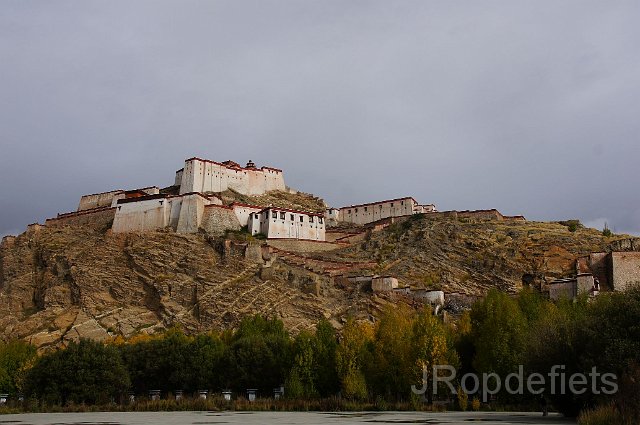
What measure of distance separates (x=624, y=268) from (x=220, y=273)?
33.8 meters

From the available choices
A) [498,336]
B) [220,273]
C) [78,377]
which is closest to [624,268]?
[498,336]

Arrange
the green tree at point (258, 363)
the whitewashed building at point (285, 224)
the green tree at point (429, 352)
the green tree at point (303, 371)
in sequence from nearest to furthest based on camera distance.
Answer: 1. the green tree at point (429, 352)
2. the green tree at point (303, 371)
3. the green tree at point (258, 363)
4. the whitewashed building at point (285, 224)

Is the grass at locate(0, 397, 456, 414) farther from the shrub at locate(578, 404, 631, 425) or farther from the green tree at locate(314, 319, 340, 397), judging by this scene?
the shrub at locate(578, 404, 631, 425)

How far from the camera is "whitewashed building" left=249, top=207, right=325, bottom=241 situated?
73.2 metres

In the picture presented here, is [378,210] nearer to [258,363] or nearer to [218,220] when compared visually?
[218,220]

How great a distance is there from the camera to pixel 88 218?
249ft

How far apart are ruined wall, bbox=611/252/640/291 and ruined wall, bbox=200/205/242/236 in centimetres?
3727

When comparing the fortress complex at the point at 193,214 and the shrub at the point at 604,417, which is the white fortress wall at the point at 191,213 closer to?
the fortress complex at the point at 193,214

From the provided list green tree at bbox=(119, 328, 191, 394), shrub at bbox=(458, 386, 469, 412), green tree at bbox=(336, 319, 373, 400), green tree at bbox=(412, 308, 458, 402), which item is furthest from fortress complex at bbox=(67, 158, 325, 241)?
shrub at bbox=(458, 386, 469, 412)

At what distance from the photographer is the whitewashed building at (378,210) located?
282ft

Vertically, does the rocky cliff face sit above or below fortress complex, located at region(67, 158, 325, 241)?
below

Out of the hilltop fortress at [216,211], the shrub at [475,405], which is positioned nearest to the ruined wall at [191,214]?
the hilltop fortress at [216,211]

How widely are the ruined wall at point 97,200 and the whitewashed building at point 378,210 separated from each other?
27.3m

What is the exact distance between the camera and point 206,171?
277 feet
